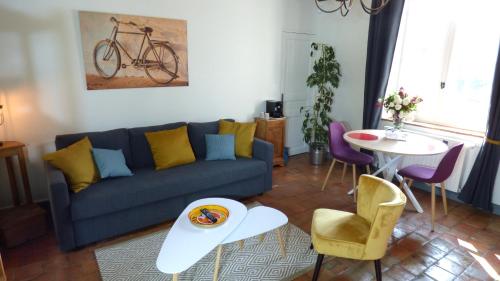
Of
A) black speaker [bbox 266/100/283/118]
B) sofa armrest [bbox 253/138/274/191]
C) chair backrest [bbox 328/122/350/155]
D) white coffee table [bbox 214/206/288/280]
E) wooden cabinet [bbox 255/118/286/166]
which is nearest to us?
white coffee table [bbox 214/206/288/280]

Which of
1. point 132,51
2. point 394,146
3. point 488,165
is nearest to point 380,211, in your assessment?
point 394,146

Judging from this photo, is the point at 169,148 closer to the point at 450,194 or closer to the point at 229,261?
the point at 229,261

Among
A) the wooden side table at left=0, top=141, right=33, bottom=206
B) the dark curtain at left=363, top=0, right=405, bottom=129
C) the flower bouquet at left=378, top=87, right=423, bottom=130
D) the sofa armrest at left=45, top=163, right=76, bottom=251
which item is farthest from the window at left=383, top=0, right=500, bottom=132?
the wooden side table at left=0, top=141, right=33, bottom=206

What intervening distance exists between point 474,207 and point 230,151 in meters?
2.73

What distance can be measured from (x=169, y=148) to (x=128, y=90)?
860 millimetres

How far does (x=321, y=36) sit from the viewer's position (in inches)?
187

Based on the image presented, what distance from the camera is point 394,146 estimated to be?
2.93 m

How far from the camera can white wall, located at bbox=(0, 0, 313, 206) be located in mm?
2785

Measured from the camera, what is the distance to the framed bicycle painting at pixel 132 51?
10.0 ft

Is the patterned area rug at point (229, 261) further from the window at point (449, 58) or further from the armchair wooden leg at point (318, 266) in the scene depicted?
the window at point (449, 58)

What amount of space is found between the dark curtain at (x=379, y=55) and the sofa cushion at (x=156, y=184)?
1.82 meters

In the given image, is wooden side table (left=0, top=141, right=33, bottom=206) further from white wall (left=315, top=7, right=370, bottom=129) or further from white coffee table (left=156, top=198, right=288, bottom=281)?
white wall (left=315, top=7, right=370, bottom=129)

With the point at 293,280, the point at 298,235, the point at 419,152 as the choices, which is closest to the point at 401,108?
the point at 419,152

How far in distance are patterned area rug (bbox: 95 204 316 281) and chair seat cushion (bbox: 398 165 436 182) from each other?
1246mm
